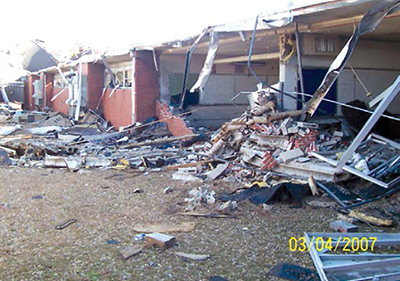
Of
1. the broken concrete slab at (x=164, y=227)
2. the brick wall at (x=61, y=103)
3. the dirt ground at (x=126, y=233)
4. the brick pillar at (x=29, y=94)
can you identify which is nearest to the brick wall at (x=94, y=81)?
the brick wall at (x=61, y=103)

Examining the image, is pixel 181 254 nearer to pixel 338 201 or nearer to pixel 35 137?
pixel 338 201

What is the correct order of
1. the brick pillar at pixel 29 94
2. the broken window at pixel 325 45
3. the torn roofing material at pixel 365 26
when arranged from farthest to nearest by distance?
1. the brick pillar at pixel 29 94
2. the broken window at pixel 325 45
3. the torn roofing material at pixel 365 26

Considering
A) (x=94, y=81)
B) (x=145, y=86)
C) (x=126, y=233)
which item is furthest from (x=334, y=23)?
(x=94, y=81)

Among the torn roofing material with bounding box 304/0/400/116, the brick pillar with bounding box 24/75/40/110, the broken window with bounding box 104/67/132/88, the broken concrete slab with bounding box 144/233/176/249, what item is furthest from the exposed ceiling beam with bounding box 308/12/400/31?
the brick pillar with bounding box 24/75/40/110

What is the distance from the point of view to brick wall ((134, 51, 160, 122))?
611 inches

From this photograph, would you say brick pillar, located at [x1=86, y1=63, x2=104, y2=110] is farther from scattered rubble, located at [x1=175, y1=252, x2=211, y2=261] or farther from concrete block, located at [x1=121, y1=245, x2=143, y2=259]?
scattered rubble, located at [x1=175, y1=252, x2=211, y2=261]

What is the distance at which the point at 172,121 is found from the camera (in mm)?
14750

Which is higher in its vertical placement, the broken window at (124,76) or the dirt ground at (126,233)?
the broken window at (124,76)

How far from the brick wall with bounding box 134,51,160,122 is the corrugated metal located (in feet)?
73.3

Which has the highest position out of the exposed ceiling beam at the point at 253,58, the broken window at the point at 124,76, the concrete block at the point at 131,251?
the exposed ceiling beam at the point at 253,58

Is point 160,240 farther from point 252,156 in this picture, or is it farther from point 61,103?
point 61,103

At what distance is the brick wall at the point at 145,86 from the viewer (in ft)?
50.9
